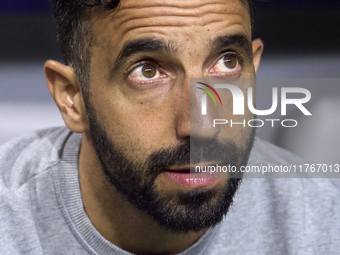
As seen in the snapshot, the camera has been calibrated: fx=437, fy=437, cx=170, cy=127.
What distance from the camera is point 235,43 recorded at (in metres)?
0.95

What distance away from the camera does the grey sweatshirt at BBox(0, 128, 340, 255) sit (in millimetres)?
1068

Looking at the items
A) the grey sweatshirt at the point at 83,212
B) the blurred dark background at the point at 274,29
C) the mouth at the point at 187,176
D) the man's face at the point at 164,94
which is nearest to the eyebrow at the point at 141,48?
the man's face at the point at 164,94

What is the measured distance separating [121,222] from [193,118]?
1.29 feet

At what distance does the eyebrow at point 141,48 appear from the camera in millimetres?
881

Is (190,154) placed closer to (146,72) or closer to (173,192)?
(173,192)

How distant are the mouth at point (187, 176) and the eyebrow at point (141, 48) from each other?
0.24 metres

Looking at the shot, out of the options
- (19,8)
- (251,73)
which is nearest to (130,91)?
(251,73)

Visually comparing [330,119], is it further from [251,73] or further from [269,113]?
[251,73]

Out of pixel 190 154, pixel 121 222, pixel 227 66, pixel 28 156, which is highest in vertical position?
pixel 227 66

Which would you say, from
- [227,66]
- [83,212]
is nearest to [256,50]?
[227,66]

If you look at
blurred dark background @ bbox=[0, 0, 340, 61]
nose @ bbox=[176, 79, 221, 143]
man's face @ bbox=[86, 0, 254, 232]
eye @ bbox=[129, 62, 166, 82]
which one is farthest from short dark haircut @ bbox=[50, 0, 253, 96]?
blurred dark background @ bbox=[0, 0, 340, 61]

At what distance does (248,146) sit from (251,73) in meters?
0.17

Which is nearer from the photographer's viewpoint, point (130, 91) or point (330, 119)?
point (130, 91)

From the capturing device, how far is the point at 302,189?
1.25 metres
